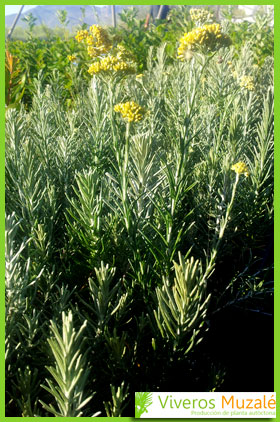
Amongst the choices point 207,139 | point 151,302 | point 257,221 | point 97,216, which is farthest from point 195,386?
point 207,139

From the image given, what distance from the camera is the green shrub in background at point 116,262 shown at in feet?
3.05

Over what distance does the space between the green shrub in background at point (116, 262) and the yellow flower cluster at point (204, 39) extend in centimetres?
5

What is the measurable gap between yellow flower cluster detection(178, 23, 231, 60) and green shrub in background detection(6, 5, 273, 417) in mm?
49

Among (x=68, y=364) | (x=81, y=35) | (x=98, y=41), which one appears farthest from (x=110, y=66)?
(x=68, y=364)

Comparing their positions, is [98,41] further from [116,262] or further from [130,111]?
[116,262]

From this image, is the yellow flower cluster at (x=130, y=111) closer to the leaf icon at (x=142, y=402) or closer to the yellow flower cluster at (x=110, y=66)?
the yellow flower cluster at (x=110, y=66)

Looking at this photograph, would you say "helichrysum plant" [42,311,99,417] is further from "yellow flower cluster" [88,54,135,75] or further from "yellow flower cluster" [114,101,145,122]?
"yellow flower cluster" [88,54,135,75]

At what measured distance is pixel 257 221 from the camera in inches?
61.8

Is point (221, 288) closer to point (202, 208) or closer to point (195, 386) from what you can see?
point (202, 208)

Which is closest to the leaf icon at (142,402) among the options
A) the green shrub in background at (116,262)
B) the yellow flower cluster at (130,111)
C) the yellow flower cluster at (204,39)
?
the green shrub in background at (116,262)

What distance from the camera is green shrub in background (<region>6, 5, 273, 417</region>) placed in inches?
36.6

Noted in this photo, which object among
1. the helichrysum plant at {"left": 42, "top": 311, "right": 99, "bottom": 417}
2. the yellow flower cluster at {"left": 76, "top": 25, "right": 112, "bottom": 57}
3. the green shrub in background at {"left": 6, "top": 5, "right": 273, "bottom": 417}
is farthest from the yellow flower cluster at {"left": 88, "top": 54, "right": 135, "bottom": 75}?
the helichrysum plant at {"left": 42, "top": 311, "right": 99, "bottom": 417}

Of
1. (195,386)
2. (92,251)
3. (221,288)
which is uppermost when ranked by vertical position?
(92,251)

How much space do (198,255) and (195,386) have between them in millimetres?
475
